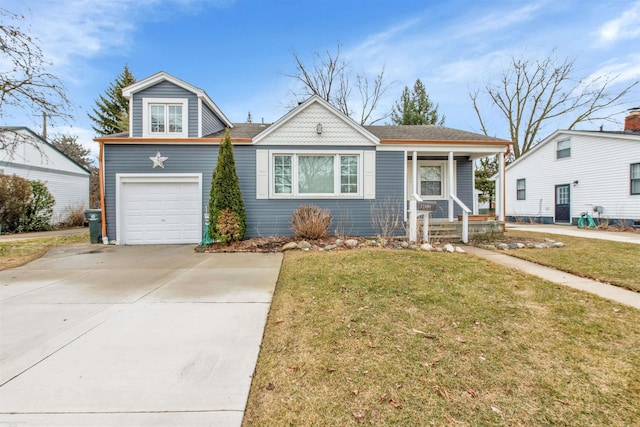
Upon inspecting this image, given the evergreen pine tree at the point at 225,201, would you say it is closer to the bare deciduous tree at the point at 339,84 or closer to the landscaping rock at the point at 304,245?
the landscaping rock at the point at 304,245

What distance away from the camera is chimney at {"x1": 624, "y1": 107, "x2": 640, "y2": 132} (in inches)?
556

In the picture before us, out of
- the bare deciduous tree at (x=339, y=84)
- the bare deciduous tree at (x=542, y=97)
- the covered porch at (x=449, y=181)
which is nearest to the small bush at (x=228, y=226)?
the covered porch at (x=449, y=181)

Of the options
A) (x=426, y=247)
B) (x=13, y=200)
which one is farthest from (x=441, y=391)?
(x=13, y=200)

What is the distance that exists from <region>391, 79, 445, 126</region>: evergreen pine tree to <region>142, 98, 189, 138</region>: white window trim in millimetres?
17185

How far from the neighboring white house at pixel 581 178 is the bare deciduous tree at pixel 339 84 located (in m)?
10.9

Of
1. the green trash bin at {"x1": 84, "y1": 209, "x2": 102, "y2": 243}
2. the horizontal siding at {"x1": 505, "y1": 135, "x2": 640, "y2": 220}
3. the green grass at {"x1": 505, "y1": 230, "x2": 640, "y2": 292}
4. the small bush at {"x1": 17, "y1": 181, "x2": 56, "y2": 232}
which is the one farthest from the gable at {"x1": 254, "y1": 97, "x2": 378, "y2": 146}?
the small bush at {"x1": 17, "y1": 181, "x2": 56, "y2": 232}

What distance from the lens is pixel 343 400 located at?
197 centimetres

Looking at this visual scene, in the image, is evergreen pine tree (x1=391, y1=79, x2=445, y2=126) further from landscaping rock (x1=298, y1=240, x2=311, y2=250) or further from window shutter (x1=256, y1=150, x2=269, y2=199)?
landscaping rock (x1=298, y1=240, x2=311, y2=250)

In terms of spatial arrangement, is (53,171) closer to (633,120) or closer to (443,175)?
(443,175)

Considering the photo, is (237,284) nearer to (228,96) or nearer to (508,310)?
(508,310)

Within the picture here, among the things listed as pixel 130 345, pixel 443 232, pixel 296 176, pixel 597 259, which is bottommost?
pixel 130 345

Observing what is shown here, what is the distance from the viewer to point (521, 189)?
19.2m

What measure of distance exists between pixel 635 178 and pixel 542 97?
13779 mm

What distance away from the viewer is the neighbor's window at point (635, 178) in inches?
501
